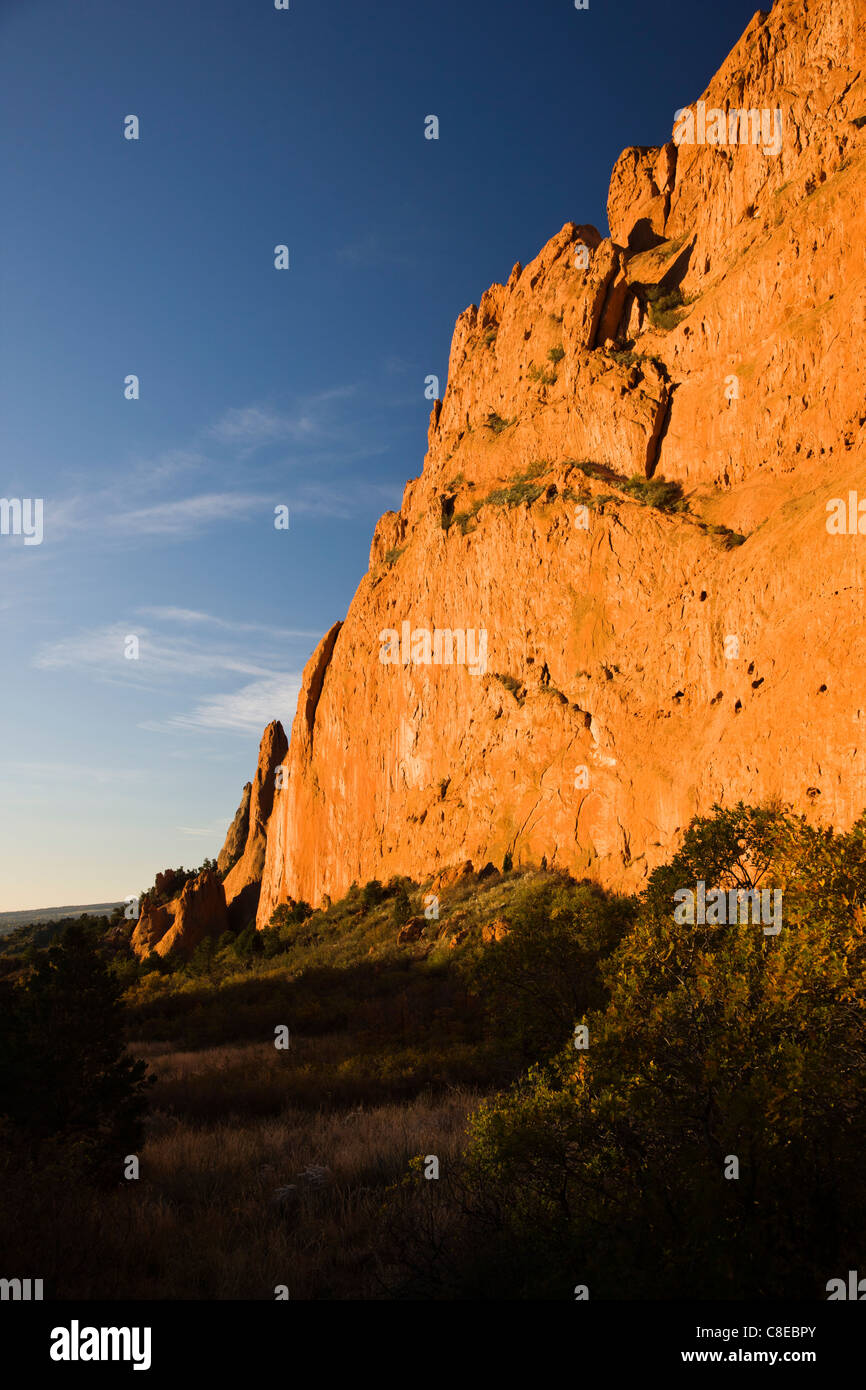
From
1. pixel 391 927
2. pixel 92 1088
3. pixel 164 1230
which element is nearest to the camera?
pixel 164 1230

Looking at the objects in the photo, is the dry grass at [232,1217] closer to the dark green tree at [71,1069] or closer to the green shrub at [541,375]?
the dark green tree at [71,1069]

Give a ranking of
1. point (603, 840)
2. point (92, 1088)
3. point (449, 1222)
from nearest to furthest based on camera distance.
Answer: point (449, 1222)
point (92, 1088)
point (603, 840)

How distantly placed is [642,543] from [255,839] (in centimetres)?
5397

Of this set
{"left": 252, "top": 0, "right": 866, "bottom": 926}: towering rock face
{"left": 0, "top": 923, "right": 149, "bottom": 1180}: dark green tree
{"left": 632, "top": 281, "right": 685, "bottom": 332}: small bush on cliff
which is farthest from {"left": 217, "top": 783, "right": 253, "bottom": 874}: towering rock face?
{"left": 0, "top": 923, "right": 149, "bottom": 1180}: dark green tree

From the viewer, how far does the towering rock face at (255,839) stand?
69.1 meters

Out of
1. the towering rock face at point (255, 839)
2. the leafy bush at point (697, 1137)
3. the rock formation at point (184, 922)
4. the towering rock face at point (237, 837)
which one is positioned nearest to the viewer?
the leafy bush at point (697, 1137)

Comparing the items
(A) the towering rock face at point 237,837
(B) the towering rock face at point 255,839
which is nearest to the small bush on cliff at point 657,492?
(B) the towering rock face at point 255,839

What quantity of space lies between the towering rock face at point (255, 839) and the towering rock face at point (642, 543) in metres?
15.3

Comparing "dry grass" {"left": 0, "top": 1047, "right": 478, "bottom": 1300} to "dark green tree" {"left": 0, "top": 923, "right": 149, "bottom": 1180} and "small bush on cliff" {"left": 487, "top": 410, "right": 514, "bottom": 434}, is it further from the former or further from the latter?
"small bush on cliff" {"left": 487, "top": 410, "right": 514, "bottom": 434}

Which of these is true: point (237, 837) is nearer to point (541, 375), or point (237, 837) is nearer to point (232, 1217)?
point (541, 375)
